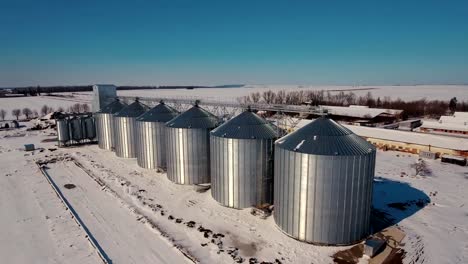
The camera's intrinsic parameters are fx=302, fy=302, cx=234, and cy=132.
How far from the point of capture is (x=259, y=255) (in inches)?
720

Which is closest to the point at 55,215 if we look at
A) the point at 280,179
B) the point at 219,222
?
the point at 219,222

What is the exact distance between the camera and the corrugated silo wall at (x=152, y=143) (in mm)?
34656

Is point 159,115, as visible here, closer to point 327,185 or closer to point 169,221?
point 169,221

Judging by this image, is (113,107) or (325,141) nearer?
(325,141)

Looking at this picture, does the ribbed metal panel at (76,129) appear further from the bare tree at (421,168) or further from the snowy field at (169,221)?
the bare tree at (421,168)

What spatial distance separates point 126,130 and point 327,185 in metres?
29.7

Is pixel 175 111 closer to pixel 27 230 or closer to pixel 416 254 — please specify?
pixel 27 230

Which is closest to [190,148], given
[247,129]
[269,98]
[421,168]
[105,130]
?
[247,129]

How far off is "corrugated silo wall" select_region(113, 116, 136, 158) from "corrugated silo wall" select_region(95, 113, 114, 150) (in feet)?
14.2

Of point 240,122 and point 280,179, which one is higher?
point 240,122

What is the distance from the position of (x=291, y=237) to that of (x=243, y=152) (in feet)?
23.8

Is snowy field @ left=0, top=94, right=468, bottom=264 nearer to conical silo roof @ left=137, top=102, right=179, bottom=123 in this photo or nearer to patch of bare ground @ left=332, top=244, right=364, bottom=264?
patch of bare ground @ left=332, top=244, right=364, bottom=264

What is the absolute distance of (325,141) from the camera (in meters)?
19.0

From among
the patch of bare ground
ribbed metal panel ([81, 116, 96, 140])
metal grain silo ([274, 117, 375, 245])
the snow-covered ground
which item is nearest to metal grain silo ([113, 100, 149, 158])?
ribbed metal panel ([81, 116, 96, 140])
